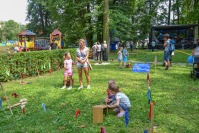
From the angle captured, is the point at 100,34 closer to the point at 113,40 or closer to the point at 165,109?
the point at 113,40

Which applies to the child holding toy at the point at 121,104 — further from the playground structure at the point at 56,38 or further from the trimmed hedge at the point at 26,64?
the playground structure at the point at 56,38

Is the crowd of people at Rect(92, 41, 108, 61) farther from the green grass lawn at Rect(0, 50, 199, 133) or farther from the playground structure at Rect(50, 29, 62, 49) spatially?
the green grass lawn at Rect(0, 50, 199, 133)

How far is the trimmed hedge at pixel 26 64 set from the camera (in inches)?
446

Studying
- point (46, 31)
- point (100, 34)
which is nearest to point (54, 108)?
point (100, 34)

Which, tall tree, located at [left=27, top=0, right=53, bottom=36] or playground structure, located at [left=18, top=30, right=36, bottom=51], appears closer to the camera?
playground structure, located at [left=18, top=30, right=36, bottom=51]

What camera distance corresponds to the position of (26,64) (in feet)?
41.5

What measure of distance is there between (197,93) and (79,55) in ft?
13.6

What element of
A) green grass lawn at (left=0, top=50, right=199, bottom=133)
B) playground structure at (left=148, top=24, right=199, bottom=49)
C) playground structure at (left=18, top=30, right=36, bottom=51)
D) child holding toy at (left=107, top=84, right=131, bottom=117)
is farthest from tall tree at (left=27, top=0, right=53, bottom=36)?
child holding toy at (left=107, top=84, right=131, bottom=117)

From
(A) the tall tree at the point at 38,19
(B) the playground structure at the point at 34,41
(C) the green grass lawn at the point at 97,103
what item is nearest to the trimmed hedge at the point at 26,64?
(C) the green grass lawn at the point at 97,103

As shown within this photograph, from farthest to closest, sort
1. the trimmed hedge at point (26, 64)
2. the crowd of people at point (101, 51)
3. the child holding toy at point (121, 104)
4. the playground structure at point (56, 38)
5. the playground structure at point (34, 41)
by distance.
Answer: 1. the playground structure at point (34, 41)
2. the playground structure at point (56, 38)
3. the crowd of people at point (101, 51)
4. the trimmed hedge at point (26, 64)
5. the child holding toy at point (121, 104)

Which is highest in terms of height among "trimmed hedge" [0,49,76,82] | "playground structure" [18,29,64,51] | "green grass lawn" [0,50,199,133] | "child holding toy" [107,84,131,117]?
"playground structure" [18,29,64,51]

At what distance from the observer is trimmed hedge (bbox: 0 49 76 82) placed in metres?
11.3

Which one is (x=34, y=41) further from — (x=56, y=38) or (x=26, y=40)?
(x=56, y=38)

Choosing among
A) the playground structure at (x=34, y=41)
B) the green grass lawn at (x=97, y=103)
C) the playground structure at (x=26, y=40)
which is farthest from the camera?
the playground structure at (x=26, y=40)
